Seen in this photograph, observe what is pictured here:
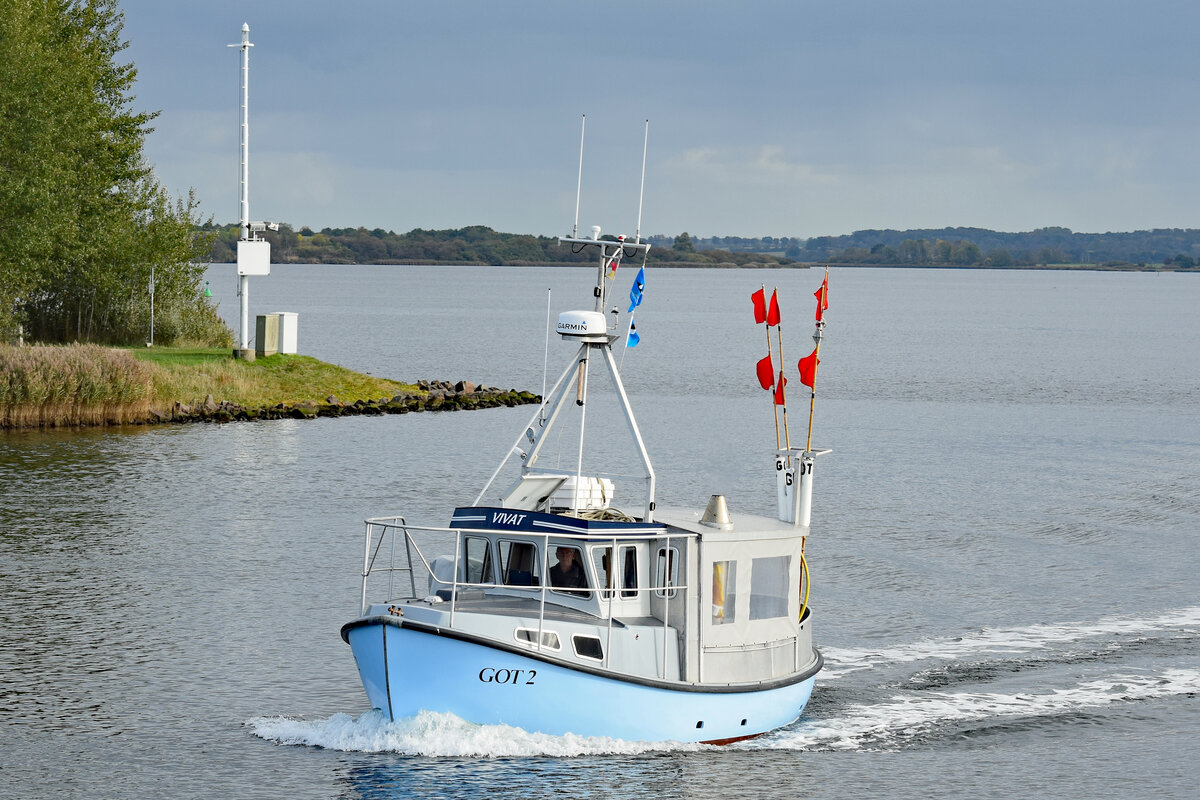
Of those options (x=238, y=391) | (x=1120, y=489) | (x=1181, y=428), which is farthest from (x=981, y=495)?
(x=238, y=391)

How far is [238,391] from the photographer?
2240 inches

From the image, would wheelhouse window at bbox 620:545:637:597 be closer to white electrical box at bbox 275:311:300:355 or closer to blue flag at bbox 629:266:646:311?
blue flag at bbox 629:266:646:311

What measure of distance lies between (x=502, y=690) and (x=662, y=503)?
20.0 meters

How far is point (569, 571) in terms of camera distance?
63.3ft

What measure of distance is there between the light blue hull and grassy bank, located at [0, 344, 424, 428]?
36252mm

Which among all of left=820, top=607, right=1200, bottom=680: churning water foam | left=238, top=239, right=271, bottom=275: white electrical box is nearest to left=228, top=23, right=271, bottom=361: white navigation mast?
left=238, top=239, right=271, bottom=275: white electrical box

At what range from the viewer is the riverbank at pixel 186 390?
5022cm

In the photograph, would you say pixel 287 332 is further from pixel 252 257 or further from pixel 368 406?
pixel 368 406

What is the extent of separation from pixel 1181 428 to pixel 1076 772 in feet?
149

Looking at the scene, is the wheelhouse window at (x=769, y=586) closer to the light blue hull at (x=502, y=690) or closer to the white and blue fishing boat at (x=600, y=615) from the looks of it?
the white and blue fishing boat at (x=600, y=615)

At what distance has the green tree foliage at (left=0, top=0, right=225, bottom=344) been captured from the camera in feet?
186

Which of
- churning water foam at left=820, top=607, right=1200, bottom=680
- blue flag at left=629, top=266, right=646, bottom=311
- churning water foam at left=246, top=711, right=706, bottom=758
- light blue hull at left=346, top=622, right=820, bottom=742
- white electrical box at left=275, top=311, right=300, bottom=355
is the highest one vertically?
Answer: blue flag at left=629, top=266, right=646, bottom=311

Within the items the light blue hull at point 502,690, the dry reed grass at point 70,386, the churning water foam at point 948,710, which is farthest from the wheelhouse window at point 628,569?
the dry reed grass at point 70,386

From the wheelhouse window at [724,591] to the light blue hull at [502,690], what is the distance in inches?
49.3
